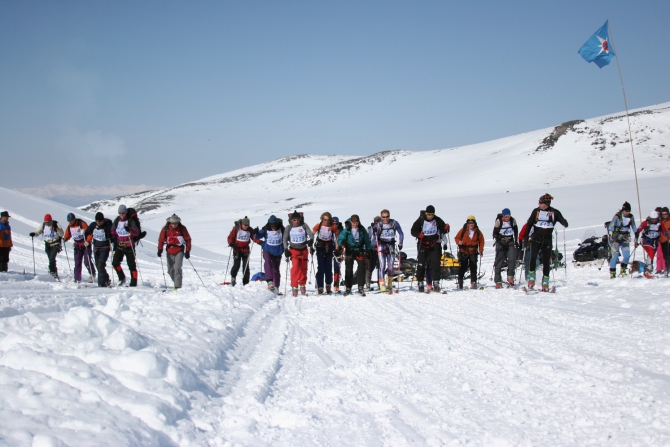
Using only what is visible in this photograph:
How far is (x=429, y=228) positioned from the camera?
36.6 feet

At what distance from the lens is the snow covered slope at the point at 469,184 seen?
124ft

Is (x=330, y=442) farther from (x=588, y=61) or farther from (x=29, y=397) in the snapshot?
(x=588, y=61)

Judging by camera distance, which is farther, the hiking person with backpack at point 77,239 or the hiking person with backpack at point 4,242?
the hiking person with backpack at point 4,242

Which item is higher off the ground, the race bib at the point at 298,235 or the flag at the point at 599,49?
the flag at the point at 599,49

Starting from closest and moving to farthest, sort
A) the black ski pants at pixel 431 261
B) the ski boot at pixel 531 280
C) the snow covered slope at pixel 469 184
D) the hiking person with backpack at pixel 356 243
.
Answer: the ski boot at pixel 531 280 < the black ski pants at pixel 431 261 < the hiking person with backpack at pixel 356 243 < the snow covered slope at pixel 469 184

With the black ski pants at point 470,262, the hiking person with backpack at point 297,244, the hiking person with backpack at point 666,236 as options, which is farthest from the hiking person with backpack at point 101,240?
the hiking person with backpack at point 666,236

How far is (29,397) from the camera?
10.2 feet

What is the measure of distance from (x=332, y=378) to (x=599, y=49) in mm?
16094

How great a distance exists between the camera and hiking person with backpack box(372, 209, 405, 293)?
11633mm

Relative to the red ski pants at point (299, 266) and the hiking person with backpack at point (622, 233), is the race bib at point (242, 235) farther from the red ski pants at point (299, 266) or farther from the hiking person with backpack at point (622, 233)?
the hiking person with backpack at point (622, 233)

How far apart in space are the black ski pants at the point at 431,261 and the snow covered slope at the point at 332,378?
153 inches

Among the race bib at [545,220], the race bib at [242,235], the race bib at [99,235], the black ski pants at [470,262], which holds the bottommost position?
the black ski pants at [470,262]

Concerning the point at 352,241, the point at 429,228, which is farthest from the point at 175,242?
the point at 429,228

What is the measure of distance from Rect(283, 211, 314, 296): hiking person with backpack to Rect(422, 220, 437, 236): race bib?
2645mm
